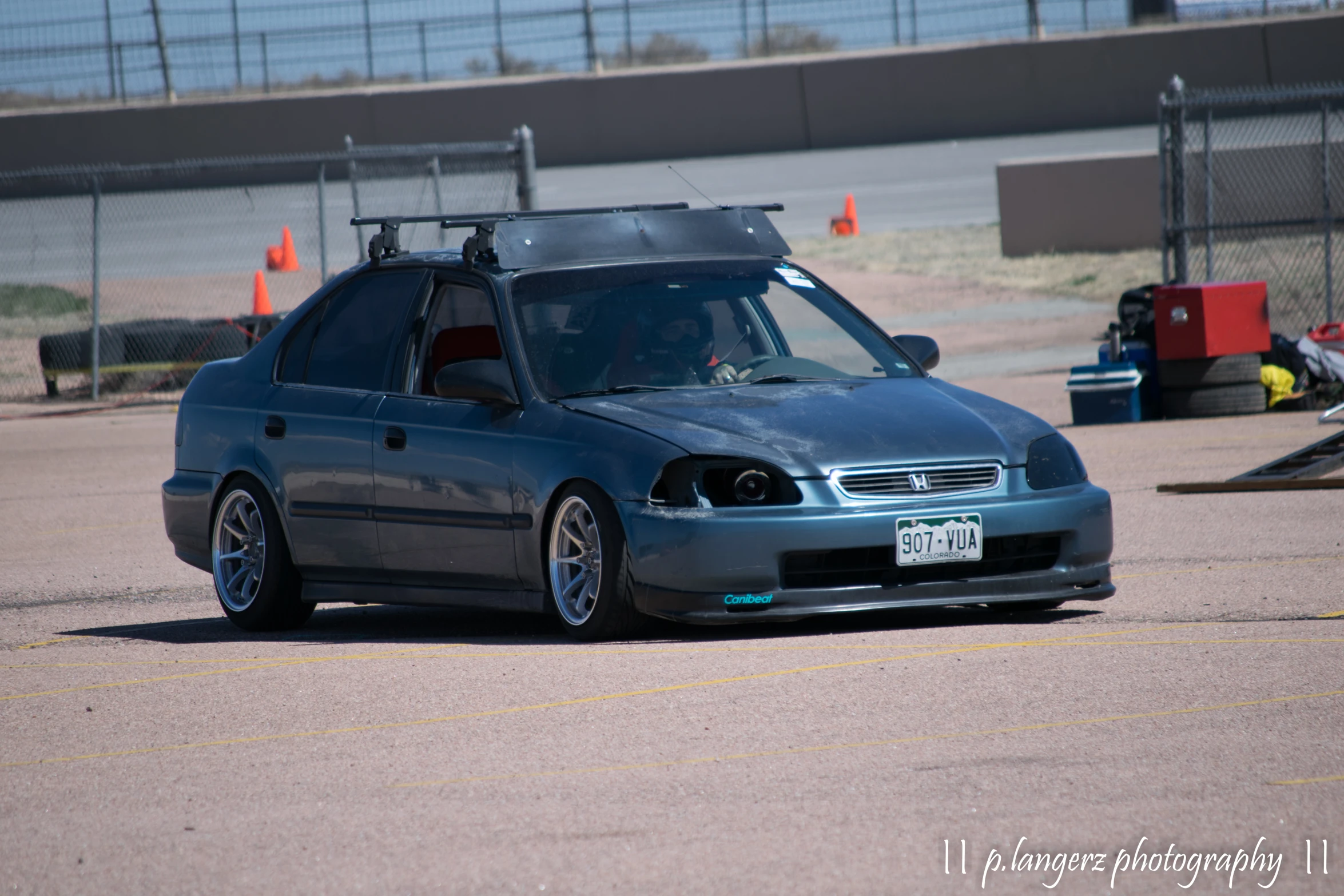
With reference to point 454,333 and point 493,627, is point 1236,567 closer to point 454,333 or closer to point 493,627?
point 493,627

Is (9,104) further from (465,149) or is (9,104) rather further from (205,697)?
(205,697)

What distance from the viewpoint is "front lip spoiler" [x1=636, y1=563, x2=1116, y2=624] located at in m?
6.41

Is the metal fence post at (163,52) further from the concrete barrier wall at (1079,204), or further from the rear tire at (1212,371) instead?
the rear tire at (1212,371)

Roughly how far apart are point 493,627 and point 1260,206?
68.6 feet

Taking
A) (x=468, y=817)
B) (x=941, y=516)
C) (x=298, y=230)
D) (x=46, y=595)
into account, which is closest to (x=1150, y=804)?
(x=468, y=817)

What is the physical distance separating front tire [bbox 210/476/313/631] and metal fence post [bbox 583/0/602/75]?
1276 inches

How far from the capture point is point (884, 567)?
21.3ft

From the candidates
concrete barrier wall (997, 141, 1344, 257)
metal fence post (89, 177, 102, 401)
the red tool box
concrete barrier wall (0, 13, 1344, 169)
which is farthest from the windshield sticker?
concrete barrier wall (0, 13, 1344, 169)

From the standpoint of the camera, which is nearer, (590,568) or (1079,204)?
(590,568)

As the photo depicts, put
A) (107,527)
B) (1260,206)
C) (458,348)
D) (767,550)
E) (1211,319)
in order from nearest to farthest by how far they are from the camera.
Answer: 1. (767,550)
2. (458,348)
3. (107,527)
4. (1211,319)
5. (1260,206)

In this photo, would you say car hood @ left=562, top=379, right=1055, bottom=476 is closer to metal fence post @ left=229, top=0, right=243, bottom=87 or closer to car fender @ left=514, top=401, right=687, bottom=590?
car fender @ left=514, top=401, right=687, bottom=590

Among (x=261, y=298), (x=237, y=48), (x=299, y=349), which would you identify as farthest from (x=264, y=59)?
(x=299, y=349)

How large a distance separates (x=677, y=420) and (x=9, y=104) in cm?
4460

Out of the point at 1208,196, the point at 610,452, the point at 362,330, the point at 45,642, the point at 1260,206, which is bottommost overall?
the point at 45,642
